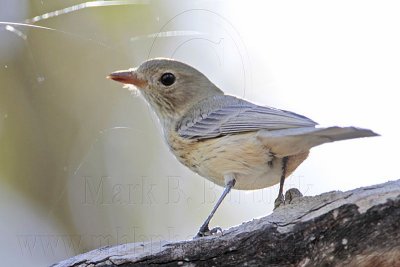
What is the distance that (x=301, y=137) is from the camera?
3.91m

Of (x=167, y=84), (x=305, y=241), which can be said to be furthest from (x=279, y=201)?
(x=167, y=84)

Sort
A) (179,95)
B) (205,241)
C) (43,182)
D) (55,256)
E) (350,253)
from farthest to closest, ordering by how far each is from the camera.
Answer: (43,182) < (55,256) < (179,95) < (205,241) < (350,253)

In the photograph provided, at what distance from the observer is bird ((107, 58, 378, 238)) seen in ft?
13.3

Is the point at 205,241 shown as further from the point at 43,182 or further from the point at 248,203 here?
the point at 43,182

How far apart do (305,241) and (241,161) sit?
928 mm

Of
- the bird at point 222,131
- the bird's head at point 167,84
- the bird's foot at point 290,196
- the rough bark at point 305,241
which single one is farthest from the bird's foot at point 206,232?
the bird's head at point 167,84

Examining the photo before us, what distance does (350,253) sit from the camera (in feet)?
11.0

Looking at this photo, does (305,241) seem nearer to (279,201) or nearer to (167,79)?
(279,201)

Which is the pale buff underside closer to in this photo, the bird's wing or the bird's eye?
the bird's wing

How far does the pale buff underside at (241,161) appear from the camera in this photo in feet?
13.9

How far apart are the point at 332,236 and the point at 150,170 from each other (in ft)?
9.29

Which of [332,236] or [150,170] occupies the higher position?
[150,170]

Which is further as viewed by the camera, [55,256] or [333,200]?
[55,256]

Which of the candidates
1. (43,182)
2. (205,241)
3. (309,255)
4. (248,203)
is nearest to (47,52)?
(43,182)
